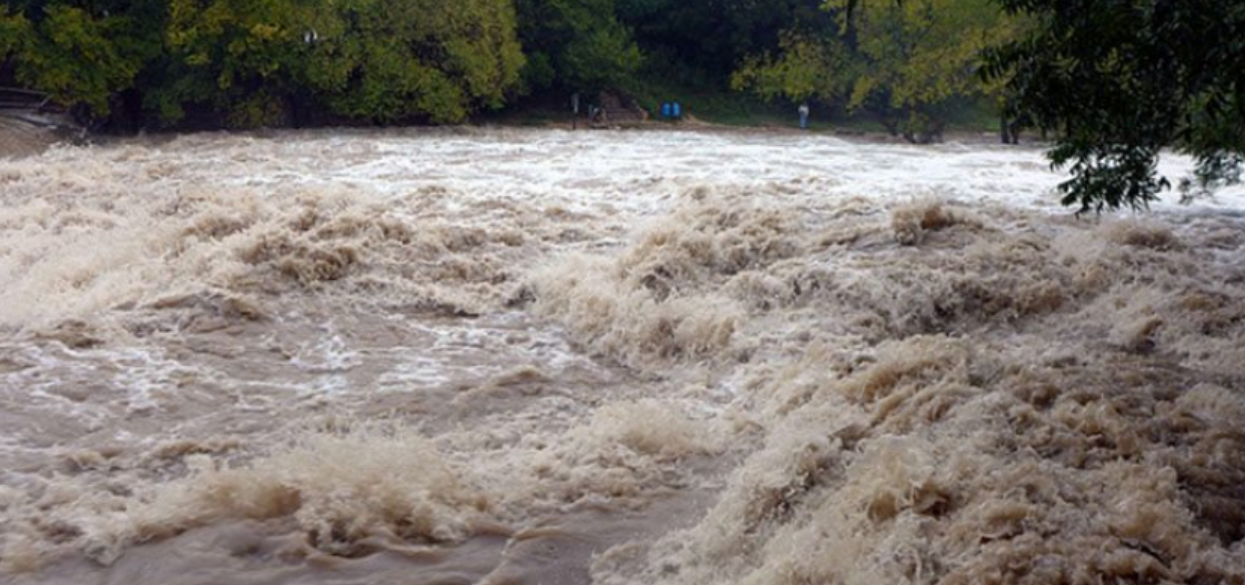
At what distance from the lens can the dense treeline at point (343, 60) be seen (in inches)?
808

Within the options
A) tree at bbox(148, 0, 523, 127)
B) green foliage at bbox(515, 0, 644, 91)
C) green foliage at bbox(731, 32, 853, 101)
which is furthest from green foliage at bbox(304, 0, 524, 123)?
green foliage at bbox(731, 32, 853, 101)

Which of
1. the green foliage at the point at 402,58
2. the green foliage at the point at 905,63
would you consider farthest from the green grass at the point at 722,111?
the green foliage at the point at 402,58

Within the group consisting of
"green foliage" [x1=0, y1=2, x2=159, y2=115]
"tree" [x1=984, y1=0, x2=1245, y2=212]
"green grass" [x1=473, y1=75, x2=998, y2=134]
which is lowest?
"green grass" [x1=473, y1=75, x2=998, y2=134]

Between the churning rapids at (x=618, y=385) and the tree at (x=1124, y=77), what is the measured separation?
1.18m

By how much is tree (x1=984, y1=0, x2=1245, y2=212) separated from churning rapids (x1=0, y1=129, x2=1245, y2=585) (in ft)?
3.87

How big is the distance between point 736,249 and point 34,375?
541 cm

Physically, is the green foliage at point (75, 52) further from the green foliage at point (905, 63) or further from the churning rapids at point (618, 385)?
the green foliage at point (905, 63)

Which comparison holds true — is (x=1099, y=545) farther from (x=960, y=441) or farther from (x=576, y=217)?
(x=576, y=217)

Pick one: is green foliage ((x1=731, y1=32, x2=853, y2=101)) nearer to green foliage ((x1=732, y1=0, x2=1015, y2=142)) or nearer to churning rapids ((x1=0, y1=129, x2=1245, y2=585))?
green foliage ((x1=732, y1=0, x2=1015, y2=142))

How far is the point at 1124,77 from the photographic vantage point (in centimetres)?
495

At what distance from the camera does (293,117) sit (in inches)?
890

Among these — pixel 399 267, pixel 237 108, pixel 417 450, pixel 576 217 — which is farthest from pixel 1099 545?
pixel 237 108

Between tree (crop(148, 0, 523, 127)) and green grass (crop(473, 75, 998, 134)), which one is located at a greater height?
tree (crop(148, 0, 523, 127))

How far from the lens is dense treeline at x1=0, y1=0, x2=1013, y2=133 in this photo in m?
20.5
